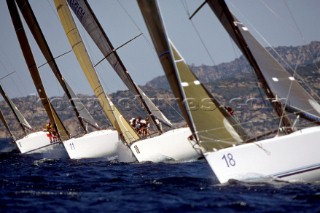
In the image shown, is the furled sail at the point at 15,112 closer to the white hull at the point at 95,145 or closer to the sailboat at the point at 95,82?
the white hull at the point at 95,145

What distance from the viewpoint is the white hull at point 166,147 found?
1986 cm

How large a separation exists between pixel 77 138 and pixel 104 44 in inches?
219

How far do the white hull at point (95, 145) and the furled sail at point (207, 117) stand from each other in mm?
12218

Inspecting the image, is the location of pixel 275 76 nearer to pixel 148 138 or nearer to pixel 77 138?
pixel 148 138

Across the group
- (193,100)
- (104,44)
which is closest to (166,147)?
(104,44)

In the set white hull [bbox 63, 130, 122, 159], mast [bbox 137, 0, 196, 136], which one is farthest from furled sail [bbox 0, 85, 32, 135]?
mast [bbox 137, 0, 196, 136]

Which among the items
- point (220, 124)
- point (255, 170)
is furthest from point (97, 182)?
point (255, 170)

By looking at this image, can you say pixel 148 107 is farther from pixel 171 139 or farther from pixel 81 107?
pixel 81 107

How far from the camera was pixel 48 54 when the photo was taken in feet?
86.6

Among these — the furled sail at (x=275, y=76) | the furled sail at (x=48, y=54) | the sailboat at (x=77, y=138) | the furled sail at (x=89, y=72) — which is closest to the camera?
the furled sail at (x=275, y=76)

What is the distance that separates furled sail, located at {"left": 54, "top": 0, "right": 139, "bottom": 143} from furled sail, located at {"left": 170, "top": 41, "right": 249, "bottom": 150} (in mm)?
8901

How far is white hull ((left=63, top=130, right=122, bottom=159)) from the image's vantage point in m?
24.7

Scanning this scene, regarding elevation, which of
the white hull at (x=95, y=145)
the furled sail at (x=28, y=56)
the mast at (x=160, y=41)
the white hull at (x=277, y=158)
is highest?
the furled sail at (x=28, y=56)

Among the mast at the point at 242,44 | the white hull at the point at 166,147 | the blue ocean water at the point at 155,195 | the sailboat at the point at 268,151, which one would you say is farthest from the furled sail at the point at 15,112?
the sailboat at the point at 268,151
